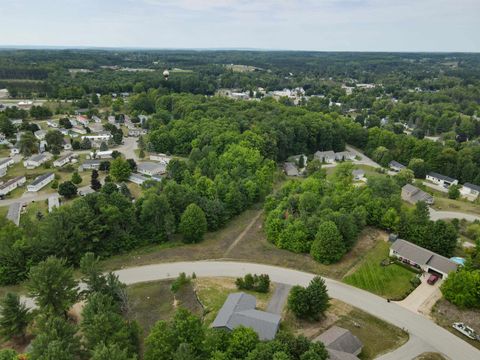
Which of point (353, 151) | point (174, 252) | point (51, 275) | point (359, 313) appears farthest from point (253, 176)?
point (353, 151)

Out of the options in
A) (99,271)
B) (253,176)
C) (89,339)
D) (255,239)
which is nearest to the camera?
(89,339)

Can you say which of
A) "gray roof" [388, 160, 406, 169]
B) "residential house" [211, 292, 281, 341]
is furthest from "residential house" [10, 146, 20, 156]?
"gray roof" [388, 160, 406, 169]

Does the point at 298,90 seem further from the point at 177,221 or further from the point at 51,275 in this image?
the point at 51,275

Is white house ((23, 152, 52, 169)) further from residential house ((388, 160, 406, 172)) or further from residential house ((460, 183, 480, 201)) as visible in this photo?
residential house ((460, 183, 480, 201))

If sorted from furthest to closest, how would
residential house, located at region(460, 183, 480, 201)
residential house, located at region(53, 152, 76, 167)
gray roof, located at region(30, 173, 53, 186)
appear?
residential house, located at region(53, 152, 76, 167)
residential house, located at region(460, 183, 480, 201)
gray roof, located at region(30, 173, 53, 186)

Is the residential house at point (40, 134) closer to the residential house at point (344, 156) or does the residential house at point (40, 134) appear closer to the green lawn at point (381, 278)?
the residential house at point (344, 156)

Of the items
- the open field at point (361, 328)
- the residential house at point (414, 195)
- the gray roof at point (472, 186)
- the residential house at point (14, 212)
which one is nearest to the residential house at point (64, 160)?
the residential house at point (14, 212)
